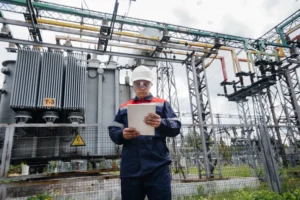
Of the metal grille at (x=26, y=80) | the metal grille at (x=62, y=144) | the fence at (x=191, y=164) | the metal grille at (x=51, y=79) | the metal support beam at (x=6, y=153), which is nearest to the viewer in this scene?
the metal support beam at (x=6, y=153)

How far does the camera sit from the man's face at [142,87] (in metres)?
2.04

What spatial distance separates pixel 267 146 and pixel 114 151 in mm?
4247

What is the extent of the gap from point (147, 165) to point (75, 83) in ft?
22.3

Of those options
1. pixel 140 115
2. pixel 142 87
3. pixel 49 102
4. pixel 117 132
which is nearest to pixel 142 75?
pixel 142 87

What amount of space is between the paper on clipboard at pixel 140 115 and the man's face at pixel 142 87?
1.43 feet

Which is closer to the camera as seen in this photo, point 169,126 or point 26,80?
point 169,126

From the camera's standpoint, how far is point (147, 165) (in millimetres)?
1761

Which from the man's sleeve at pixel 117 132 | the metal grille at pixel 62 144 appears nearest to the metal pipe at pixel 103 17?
the metal grille at pixel 62 144

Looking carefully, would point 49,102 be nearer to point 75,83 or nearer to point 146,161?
point 75,83

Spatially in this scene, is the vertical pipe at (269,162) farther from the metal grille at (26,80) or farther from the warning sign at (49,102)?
the metal grille at (26,80)

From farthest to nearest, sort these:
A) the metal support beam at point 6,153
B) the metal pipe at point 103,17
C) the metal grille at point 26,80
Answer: the metal pipe at point 103,17 → the metal grille at point 26,80 → the metal support beam at point 6,153

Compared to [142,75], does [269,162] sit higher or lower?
lower

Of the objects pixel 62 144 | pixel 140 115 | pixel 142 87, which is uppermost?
pixel 142 87

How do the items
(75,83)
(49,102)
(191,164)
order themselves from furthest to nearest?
1. (75,83)
2. (49,102)
3. (191,164)
